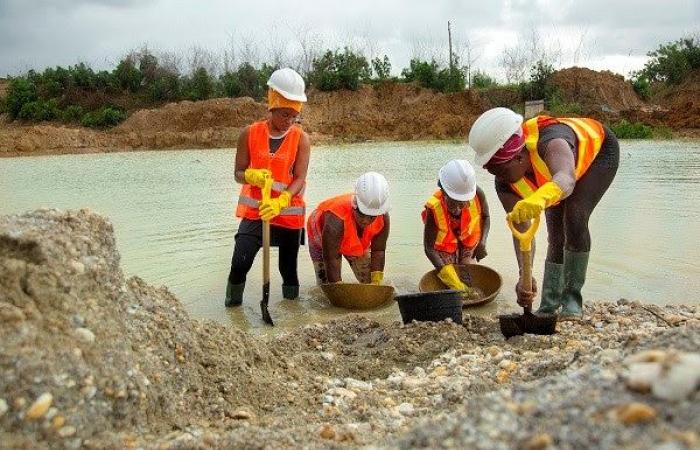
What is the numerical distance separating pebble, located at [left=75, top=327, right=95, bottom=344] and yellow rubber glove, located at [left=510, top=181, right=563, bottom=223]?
2.30 m

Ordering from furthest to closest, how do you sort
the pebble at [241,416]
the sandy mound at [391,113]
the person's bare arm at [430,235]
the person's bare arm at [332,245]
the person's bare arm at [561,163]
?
the sandy mound at [391,113] < the person's bare arm at [430,235] < the person's bare arm at [332,245] < the person's bare arm at [561,163] < the pebble at [241,416]

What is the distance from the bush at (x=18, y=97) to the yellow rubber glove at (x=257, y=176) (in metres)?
36.6

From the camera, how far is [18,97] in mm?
38062

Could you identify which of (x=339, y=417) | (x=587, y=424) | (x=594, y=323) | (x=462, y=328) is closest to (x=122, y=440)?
(x=339, y=417)

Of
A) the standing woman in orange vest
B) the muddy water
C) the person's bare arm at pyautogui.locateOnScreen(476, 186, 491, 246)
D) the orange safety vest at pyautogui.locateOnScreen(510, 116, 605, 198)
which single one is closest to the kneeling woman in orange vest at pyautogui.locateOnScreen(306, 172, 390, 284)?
the muddy water

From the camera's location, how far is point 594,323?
14.7 ft

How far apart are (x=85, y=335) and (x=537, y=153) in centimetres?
292

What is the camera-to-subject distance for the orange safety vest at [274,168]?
5.69 m

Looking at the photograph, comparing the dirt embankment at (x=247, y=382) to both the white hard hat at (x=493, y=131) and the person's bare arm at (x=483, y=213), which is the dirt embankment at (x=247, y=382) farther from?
the person's bare arm at (x=483, y=213)

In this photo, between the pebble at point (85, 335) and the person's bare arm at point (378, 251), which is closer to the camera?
the pebble at point (85, 335)

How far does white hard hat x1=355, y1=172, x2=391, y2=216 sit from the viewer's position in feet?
19.0

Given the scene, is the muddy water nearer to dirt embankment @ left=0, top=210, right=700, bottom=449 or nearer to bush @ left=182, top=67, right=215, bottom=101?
dirt embankment @ left=0, top=210, right=700, bottom=449

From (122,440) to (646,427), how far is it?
162 centimetres

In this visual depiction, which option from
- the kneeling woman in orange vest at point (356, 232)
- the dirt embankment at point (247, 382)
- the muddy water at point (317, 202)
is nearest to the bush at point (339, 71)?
the muddy water at point (317, 202)
